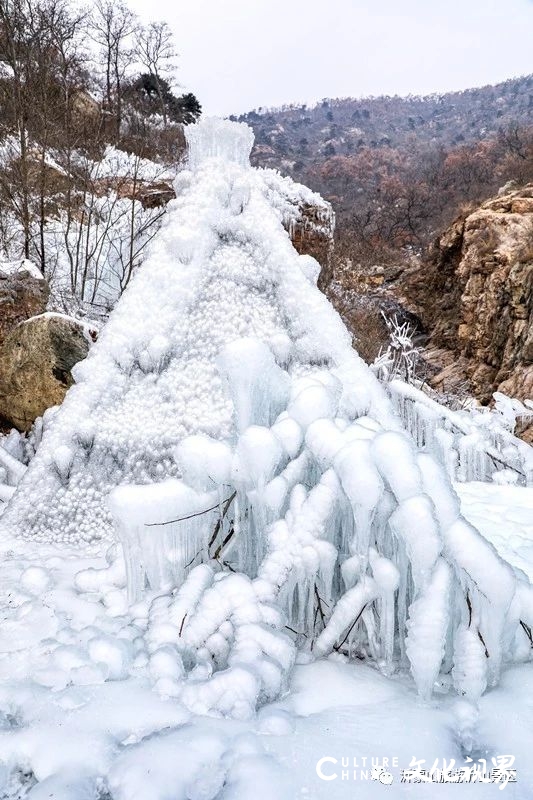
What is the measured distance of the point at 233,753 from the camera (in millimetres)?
1071

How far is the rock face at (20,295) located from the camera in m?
4.67

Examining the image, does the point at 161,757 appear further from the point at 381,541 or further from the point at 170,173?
the point at 170,173

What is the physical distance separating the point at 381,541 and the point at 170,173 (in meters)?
12.6

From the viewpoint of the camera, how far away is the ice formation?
1274mm

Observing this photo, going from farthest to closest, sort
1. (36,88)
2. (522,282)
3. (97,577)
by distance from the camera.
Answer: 1. (522,282)
2. (36,88)
3. (97,577)

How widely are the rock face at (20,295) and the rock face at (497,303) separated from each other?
908 centimetres

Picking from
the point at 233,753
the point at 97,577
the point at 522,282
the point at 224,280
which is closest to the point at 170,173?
the point at 522,282

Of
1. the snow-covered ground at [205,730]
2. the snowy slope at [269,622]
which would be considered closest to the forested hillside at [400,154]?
the snowy slope at [269,622]

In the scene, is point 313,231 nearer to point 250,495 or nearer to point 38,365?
point 38,365

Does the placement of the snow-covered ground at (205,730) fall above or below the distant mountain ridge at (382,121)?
below

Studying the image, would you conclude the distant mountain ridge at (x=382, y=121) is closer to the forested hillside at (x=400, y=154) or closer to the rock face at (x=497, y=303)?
the forested hillside at (x=400, y=154)

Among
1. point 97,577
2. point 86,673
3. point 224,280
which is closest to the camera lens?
point 86,673

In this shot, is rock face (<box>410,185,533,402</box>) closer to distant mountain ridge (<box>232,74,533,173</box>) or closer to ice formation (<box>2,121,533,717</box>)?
ice formation (<box>2,121,533,717</box>)

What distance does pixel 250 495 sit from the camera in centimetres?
157
